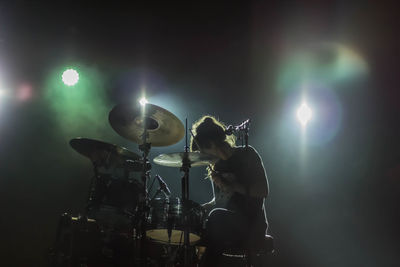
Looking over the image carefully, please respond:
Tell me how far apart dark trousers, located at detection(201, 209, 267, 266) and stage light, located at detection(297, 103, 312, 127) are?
118 inches

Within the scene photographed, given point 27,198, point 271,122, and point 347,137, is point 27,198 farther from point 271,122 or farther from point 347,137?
point 347,137

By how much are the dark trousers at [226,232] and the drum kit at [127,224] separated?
0.17 meters

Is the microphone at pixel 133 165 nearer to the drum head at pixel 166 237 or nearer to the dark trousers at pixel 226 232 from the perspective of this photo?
the drum head at pixel 166 237

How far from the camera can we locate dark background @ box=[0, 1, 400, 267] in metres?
4.61

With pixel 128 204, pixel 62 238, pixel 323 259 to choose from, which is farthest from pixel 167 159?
pixel 323 259

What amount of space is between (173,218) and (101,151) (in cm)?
99

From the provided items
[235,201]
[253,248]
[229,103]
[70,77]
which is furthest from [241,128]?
[70,77]

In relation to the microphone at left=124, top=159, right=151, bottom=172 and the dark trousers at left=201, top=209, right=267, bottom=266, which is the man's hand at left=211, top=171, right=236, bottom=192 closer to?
the dark trousers at left=201, top=209, right=267, bottom=266


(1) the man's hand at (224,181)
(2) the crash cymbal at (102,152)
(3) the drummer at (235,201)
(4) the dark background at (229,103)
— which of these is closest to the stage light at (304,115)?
(4) the dark background at (229,103)

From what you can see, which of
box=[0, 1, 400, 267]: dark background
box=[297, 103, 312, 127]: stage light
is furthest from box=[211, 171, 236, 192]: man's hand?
box=[297, 103, 312, 127]: stage light

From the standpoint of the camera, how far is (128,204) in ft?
10.3

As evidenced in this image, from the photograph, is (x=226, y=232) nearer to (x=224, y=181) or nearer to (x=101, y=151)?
(x=224, y=181)

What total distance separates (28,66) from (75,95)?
77cm

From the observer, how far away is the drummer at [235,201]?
2775 millimetres
